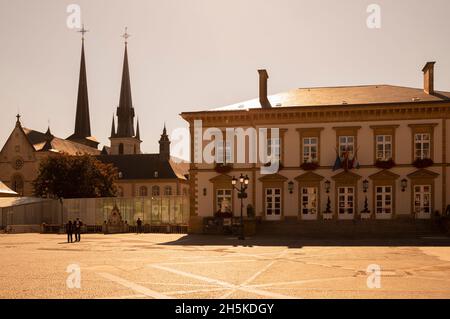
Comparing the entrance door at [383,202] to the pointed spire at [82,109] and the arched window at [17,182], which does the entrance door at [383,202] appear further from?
the pointed spire at [82,109]

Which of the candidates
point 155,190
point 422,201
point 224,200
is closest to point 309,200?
point 224,200

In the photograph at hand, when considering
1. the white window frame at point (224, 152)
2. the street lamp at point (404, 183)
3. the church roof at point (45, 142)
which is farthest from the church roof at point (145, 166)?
the street lamp at point (404, 183)

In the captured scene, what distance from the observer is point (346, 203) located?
4031 centimetres

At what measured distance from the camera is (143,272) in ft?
58.2

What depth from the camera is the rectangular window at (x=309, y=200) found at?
4069cm

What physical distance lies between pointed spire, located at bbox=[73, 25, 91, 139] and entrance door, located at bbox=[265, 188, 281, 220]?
291 feet

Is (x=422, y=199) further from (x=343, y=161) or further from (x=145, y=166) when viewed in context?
(x=145, y=166)

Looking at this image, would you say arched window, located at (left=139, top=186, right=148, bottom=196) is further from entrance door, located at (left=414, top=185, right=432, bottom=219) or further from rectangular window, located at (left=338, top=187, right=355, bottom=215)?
entrance door, located at (left=414, top=185, right=432, bottom=219)

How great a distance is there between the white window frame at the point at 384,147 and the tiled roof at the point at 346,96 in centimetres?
261

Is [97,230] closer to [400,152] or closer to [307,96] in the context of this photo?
[307,96]

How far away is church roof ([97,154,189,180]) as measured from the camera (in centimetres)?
10694
